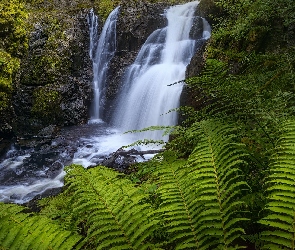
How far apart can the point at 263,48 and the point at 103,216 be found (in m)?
5.97

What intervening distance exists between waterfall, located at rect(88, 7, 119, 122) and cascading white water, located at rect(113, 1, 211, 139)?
5.37ft

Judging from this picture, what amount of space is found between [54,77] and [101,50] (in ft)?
11.1

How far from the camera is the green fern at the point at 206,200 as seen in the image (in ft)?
5.63

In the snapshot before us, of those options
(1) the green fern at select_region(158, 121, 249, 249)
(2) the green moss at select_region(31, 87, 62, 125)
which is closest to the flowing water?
(2) the green moss at select_region(31, 87, 62, 125)

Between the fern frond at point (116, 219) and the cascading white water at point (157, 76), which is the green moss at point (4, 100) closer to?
the cascading white water at point (157, 76)

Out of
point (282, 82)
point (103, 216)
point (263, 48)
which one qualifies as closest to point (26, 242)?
point (103, 216)

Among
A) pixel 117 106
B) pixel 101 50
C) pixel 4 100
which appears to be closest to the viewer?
pixel 4 100

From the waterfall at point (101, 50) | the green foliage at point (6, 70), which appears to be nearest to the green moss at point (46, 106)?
the green foliage at point (6, 70)

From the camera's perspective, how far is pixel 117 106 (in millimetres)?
15359

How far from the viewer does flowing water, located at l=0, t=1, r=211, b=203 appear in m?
10.2

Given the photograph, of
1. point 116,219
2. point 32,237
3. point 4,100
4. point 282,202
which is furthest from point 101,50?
point 282,202

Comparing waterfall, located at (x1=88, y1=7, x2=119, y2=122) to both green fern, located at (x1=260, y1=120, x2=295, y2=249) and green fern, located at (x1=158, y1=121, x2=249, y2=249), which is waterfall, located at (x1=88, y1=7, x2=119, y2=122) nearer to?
green fern, located at (x1=158, y1=121, x2=249, y2=249)

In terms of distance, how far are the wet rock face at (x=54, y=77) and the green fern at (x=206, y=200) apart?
13307 mm

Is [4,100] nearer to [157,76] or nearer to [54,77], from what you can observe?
[54,77]
